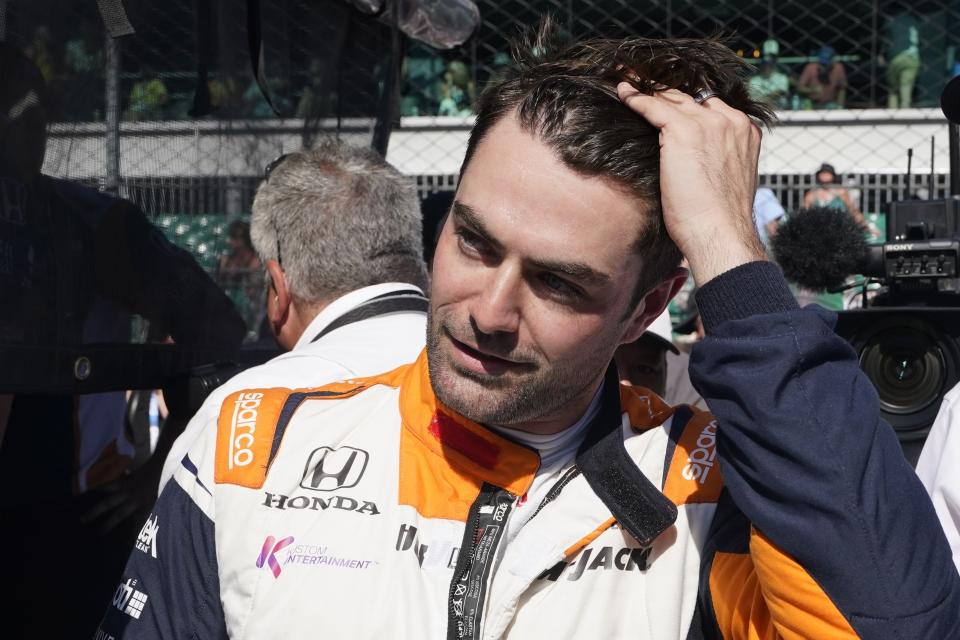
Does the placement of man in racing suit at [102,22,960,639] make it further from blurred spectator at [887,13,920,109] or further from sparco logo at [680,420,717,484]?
blurred spectator at [887,13,920,109]

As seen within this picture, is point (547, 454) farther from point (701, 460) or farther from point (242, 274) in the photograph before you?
point (242, 274)

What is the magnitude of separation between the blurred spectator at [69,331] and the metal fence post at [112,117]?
0.04 meters

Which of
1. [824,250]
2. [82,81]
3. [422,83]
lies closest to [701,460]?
[824,250]

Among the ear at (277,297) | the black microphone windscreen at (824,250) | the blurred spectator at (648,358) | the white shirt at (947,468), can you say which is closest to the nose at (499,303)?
the white shirt at (947,468)

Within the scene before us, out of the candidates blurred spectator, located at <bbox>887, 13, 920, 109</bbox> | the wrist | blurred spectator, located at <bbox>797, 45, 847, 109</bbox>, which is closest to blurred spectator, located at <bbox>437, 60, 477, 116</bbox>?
blurred spectator, located at <bbox>797, 45, 847, 109</bbox>

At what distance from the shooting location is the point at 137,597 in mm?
1317

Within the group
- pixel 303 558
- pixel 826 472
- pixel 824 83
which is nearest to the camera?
pixel 826 472

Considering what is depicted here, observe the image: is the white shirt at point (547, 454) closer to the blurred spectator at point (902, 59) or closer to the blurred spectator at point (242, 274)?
the blurred spectator at point (242, 274)

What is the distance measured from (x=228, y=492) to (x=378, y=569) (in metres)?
0.22

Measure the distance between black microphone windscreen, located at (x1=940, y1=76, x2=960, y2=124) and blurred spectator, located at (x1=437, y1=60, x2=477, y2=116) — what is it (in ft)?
25.7

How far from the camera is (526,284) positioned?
1.30 meters

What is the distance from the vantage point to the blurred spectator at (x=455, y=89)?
9.53m

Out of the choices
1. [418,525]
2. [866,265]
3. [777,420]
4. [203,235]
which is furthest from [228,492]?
[866,265]

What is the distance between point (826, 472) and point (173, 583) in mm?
791
